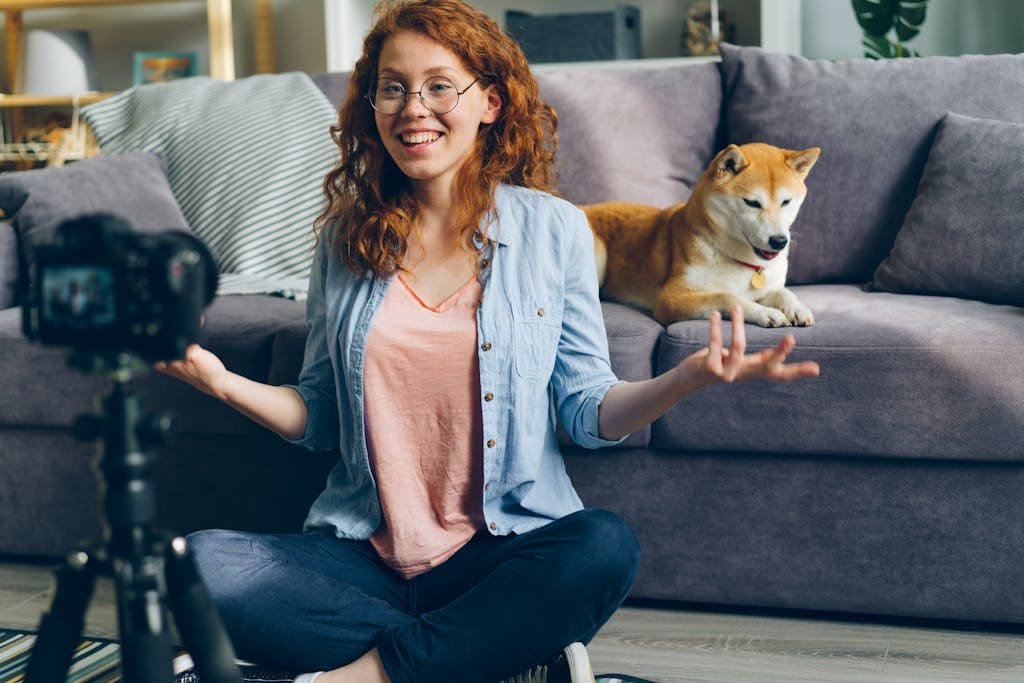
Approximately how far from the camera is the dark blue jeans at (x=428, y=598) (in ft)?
3.97

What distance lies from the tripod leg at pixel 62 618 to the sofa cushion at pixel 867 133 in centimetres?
157

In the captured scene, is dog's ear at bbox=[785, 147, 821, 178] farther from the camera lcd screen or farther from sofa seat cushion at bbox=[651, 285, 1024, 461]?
the camera lcd screen

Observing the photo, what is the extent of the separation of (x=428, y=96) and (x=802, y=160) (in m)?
0.82

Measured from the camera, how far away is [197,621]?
2.58 ft

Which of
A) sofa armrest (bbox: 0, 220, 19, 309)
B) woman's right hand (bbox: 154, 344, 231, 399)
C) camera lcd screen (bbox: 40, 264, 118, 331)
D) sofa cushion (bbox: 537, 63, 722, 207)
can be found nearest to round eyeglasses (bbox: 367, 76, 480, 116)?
woman's right hand (bbox: 154, 344, 231, 399)

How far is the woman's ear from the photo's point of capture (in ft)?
4.53

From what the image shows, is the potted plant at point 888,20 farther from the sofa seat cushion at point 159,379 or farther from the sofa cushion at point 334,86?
the sofa seat cushion at point 159,379

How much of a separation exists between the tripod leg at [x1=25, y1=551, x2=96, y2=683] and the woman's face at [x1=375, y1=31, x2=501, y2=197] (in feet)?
2.15

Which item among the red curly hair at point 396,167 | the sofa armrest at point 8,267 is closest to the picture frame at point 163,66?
the sofa armrest at point 8,267

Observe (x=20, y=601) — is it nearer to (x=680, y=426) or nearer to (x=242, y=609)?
(x=242, y=609)

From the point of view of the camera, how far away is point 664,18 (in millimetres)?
3758

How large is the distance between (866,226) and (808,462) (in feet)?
2.11

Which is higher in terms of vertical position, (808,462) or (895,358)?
(895,358)

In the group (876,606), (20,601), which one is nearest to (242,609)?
(20,601)
